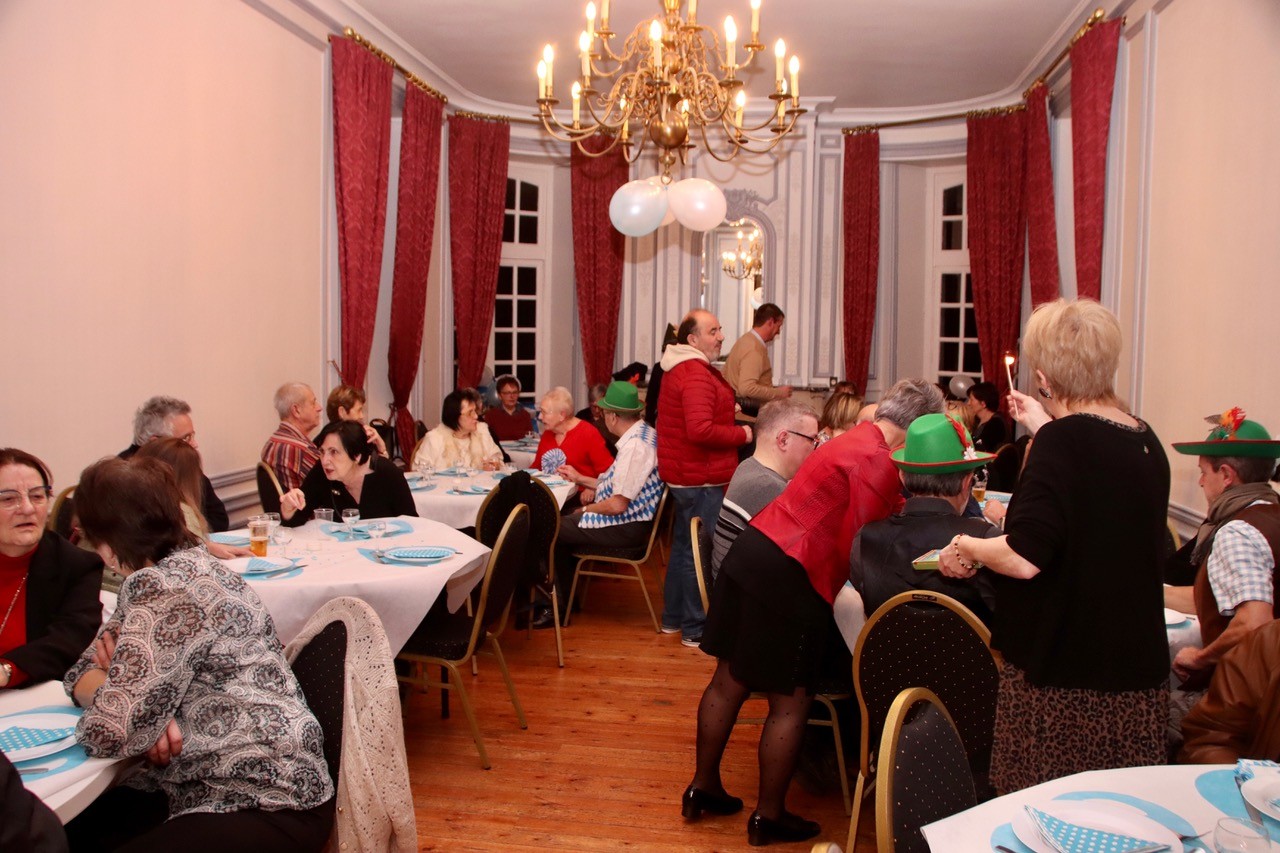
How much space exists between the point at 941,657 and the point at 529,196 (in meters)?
8.02

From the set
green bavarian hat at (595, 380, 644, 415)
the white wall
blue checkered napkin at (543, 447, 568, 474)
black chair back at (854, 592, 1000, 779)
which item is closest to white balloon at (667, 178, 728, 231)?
green bavarian hat at (595, 380, 644, 415)

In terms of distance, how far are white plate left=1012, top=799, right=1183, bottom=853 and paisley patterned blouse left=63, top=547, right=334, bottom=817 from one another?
1485 millimetres

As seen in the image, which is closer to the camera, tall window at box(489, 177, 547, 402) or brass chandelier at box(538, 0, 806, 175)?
brass chandelier at box(538, 0, 806, 175)

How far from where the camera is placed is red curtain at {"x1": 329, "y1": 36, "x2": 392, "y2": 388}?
6840 mm

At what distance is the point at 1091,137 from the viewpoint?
20.6ft

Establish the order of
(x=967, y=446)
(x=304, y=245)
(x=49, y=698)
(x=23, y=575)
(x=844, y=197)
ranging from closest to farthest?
1. (x=49, y=698)
2. (x=23, y=575)
3. (x=967, y=446)
4. (x=304, y=245)
5. (x=844, y=197)

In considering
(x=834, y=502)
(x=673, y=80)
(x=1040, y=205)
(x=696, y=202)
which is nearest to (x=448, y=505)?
(x=673, y=80)

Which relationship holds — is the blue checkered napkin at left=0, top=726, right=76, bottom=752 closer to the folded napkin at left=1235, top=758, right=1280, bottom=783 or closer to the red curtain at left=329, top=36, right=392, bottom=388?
the folded napkin at left=1235, top=758, right=1280, bottom=783

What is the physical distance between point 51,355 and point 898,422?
3.54m

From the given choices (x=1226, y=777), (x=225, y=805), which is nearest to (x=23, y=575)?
(x=225, y=805)

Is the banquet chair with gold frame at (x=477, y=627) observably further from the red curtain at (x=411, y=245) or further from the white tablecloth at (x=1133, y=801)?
the red curtain at (x=411, y=245)

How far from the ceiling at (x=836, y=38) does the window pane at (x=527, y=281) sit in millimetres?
1699

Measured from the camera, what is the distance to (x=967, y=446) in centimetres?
302

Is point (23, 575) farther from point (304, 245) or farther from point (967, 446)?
point (304, 245)
